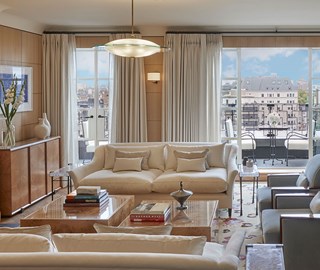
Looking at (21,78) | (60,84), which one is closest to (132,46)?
(21,78)

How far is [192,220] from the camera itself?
15.6ft

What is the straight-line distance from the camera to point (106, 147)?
7402 mm

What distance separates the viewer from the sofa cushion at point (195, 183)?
6.38m

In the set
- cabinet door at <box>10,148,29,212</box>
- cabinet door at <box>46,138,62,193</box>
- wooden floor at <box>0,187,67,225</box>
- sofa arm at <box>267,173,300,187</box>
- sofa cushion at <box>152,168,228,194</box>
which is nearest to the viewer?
sofa arm at <box>267,173,300,187</box>

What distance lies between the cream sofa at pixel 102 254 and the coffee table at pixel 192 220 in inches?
68.7

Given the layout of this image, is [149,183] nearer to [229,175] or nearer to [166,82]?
[229,175]

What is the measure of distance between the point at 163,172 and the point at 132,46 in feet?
7.56

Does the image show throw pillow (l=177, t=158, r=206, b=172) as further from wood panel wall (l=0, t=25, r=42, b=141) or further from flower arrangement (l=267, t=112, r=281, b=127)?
flower arrangement (l=267, t=112, r=281, b=127)

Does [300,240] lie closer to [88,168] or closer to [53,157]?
[88,168]

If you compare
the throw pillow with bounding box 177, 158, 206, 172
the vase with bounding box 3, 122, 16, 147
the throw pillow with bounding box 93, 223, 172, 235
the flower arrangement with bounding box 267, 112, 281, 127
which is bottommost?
the throw pillow with bounding box 177, 158, 206, 172

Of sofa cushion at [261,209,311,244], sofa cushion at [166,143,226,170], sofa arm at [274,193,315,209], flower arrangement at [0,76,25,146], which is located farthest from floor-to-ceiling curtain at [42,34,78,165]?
sofa cushion at [261,209,311,244]

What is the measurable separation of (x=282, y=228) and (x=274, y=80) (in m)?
6.28

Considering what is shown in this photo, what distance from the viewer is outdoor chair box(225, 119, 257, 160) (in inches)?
371

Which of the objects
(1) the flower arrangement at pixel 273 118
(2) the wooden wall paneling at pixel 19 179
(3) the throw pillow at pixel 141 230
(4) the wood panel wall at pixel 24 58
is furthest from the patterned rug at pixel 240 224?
(4) the wood panel wall at pixel 24 58
